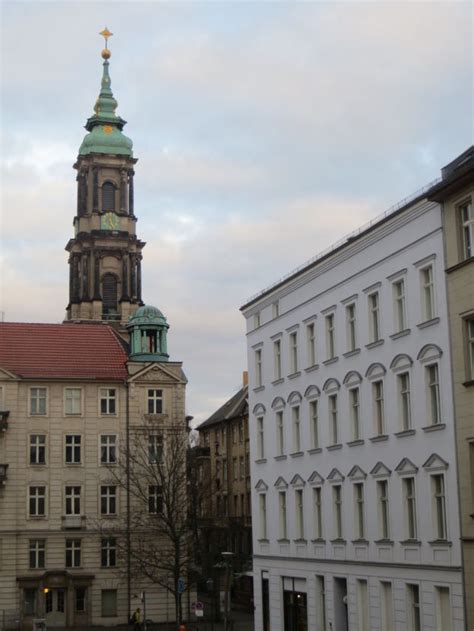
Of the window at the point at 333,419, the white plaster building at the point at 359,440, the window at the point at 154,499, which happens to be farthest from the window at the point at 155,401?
the window at the point at 333,419

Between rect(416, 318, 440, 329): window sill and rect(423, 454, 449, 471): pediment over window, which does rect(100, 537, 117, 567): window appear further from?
rect(416, 318, 440, 329): window sill

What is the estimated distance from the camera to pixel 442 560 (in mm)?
39500

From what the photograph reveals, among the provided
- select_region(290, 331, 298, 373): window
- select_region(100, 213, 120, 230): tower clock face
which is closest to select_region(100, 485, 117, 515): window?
select_region(290, 331, 298, 373): window

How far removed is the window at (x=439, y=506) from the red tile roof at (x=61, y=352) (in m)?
44.3

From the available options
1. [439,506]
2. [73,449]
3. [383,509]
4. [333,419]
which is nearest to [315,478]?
[333,419]

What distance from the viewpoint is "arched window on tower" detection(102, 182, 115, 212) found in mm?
111938

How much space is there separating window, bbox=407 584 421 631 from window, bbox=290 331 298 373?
48.9 feet

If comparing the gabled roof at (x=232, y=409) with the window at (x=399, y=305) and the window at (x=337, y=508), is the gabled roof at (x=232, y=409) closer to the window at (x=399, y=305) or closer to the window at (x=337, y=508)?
the window at (x=337, y=508)

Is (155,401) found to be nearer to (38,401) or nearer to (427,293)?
(38,401)

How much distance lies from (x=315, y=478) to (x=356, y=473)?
4.71 m

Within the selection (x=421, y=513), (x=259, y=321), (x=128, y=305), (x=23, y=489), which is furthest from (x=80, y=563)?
(x=421, y=513)

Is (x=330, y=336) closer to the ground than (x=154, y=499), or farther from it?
farther from it

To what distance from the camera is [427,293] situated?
137 feet

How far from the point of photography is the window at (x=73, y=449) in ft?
263
